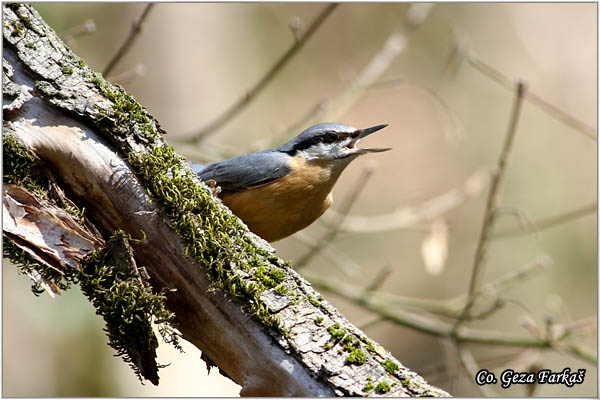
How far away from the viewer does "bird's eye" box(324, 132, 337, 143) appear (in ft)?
11.8

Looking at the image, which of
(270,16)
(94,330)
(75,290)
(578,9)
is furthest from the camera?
(270,16)

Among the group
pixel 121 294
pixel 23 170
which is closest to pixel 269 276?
pixel 121 294

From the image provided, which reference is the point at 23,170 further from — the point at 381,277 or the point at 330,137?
the point at 381,277

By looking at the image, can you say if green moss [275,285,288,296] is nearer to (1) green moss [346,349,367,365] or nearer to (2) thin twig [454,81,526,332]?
(1) green moss [346,349,367,365]

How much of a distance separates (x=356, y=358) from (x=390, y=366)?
0.43 ft

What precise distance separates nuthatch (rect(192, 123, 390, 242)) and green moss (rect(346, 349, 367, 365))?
52.5 inches

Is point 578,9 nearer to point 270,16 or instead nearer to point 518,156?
point 518,156

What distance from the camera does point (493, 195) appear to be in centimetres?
333

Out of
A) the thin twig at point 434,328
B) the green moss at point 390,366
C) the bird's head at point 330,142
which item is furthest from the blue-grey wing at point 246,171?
the green moss at point 390,366

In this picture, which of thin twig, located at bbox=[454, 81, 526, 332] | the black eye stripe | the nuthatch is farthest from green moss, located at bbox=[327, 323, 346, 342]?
the black eye stripe

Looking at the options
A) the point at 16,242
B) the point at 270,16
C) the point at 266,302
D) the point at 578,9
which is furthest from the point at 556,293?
the point at 16,242

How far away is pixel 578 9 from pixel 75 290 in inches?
215

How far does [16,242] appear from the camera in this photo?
6.82 ft

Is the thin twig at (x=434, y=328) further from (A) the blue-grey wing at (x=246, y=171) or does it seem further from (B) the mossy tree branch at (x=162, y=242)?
(B) the mossy tree branch at (x=162, y=242)
